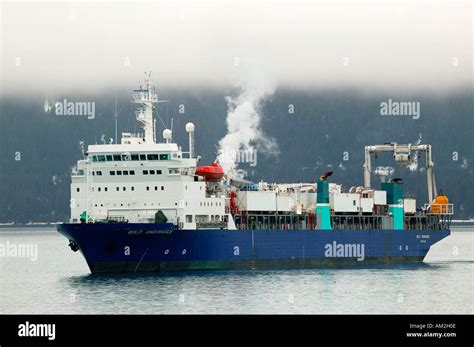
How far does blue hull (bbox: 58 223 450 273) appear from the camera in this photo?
62156 mm

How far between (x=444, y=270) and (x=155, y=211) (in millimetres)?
22736

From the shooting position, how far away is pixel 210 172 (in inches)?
2667

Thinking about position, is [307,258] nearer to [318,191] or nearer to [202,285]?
[318,191]

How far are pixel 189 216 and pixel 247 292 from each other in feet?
28.1

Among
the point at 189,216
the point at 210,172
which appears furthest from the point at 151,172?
the point at 210,172

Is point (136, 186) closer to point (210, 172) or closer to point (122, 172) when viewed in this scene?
point (122, 172)

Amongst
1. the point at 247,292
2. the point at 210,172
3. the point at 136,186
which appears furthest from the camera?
the point at 210,172

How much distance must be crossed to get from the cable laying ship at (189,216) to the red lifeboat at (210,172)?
6cm

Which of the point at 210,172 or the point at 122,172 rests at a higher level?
the point at 210,172

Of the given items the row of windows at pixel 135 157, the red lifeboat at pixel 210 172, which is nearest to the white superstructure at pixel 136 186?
the row of windows at pixel 135 157

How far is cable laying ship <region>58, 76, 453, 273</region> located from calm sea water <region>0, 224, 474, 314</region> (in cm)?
122

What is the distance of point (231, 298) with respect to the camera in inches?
2173

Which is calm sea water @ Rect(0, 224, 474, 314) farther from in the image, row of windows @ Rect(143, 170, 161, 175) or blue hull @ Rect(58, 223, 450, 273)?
row of windows @ Rect(143, 170, 161, 175)
